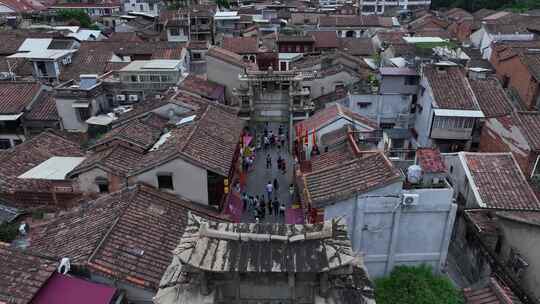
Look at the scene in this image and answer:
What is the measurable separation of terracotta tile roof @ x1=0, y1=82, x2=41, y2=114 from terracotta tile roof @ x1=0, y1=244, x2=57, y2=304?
2295cm

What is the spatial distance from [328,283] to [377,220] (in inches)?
279

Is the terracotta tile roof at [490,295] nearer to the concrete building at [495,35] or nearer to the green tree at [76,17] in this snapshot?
the concrete building at [495,35]

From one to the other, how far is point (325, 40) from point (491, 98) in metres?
34.5

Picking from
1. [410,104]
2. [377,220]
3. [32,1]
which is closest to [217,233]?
[377,220]

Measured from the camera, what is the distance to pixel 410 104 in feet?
115

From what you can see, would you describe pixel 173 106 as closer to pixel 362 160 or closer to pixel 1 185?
pixel 1 185

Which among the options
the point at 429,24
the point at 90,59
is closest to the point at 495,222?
the point at 90,59

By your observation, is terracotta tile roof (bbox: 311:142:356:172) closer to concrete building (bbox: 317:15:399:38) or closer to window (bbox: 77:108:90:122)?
window (bbox: 77:108:90:122)

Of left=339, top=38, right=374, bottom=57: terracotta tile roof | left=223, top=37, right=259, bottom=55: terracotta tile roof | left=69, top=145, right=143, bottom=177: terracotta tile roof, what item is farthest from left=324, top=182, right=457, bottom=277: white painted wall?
left=339, top=38, right=374, bottom=57: terracotta tile roof

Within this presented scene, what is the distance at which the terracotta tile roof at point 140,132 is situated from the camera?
25.4 m

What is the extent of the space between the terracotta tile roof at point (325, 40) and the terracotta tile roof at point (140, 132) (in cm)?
3777

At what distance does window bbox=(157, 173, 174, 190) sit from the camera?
72.6ft

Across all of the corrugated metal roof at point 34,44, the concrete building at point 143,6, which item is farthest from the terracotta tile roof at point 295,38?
the concrete building at point 143,6

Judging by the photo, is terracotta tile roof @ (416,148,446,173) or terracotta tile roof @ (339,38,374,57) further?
terracotta tile roof @ (339,38,374,57)
